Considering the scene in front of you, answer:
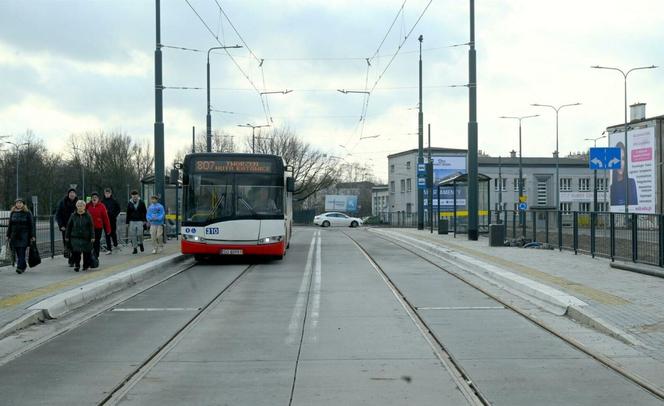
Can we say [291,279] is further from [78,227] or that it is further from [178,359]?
[178,359]

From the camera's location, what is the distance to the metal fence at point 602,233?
15.0 metres

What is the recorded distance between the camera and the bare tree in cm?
7069

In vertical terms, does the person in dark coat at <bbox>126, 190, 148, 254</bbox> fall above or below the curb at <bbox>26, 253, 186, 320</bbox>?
above

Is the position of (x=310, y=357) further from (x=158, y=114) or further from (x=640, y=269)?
(x=158, y=114)

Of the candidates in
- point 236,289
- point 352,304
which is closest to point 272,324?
point 352,304

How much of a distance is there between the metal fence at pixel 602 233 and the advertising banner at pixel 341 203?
71.3 metres

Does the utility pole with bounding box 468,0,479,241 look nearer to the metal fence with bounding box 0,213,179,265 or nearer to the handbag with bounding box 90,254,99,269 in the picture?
the metal fence with bounding box 0,213,179,265

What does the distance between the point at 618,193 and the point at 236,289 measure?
53.2 meters

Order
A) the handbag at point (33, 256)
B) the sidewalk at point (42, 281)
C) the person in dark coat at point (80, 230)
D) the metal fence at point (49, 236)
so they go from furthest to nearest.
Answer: the metal fence at point (49, 236) → the person in dark coat at point (80, 230) → the handbag at point (33, 256) → the sidewalk at point (42, 281)

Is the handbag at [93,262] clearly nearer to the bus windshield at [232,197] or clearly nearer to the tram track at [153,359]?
the bus windshield at [232,197]

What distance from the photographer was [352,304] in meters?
10.8

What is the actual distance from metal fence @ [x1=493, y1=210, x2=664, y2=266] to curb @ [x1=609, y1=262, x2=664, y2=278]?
29cm

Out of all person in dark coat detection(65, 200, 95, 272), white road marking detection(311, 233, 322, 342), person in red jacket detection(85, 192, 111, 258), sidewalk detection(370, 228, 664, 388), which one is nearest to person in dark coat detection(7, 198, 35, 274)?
person in dark coat detection(65, 200, 95, 272)

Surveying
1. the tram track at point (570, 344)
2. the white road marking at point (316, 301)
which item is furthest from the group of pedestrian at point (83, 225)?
the tram track at point (570, 344)
